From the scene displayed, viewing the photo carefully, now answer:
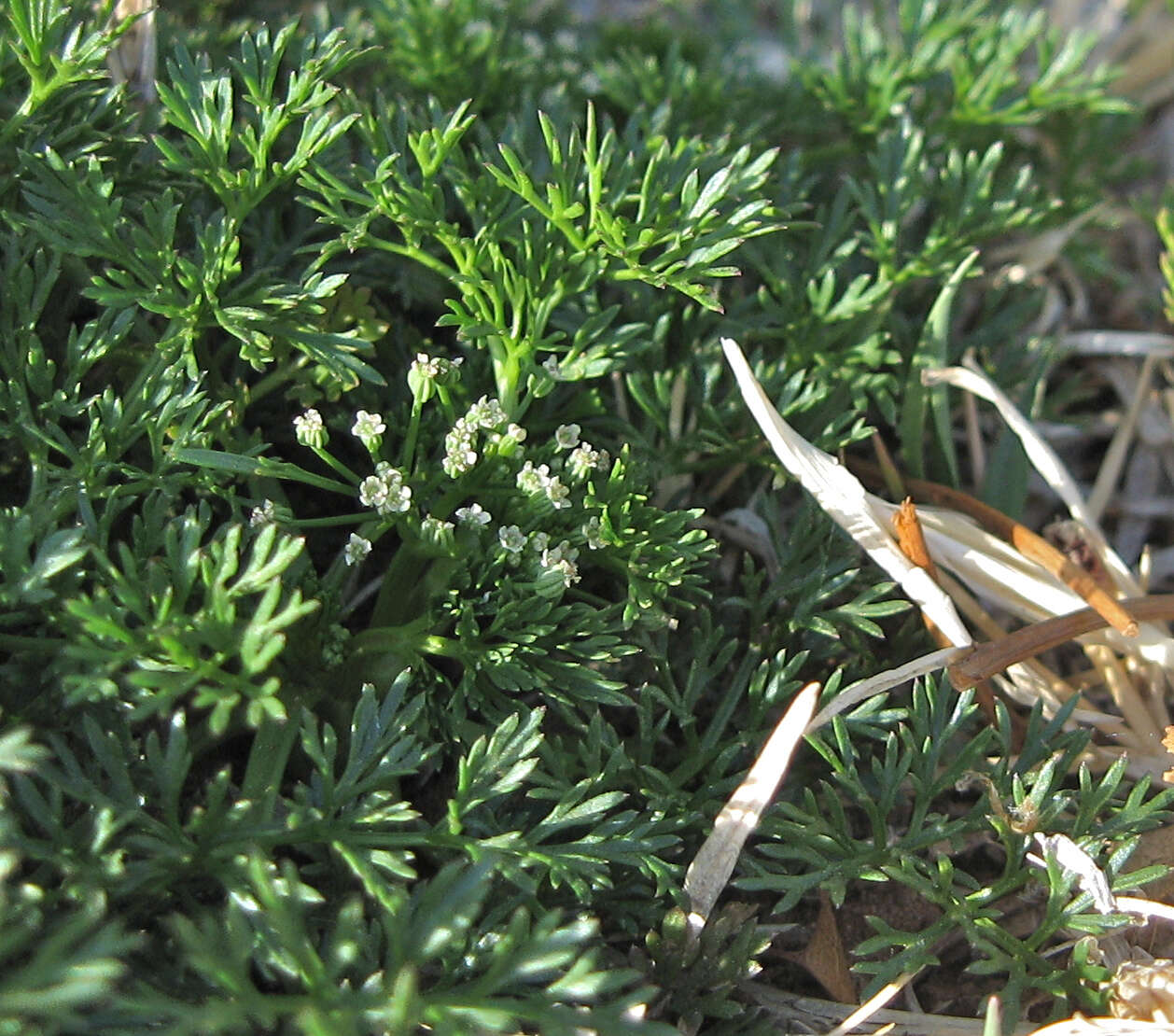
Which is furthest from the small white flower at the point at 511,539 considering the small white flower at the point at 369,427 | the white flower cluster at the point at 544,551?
the small white flower at the point at 369,427

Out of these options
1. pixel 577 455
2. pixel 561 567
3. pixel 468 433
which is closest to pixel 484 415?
pixel 468 433

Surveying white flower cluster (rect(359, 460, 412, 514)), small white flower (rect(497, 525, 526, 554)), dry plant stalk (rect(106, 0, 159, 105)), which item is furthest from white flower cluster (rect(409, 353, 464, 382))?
dry plant stalk (rect(106, 0, 159, 105))

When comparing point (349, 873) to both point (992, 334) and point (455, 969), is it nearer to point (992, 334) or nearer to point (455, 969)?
point (455, 969)

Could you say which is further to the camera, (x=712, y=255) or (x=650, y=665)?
(x=650, y=665)

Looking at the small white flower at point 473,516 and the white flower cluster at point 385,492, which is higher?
the white flower cluster at point 385,492

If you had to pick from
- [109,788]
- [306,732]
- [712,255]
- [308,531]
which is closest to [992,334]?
[712,255]

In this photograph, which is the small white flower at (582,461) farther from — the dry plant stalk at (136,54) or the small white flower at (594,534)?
the dry plant stalk at (136,54)

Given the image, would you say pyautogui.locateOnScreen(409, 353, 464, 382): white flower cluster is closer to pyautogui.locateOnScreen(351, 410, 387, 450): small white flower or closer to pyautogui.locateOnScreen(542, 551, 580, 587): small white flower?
pyautogui.locateOnScreen(351, 410, 387, 450): small white flower
